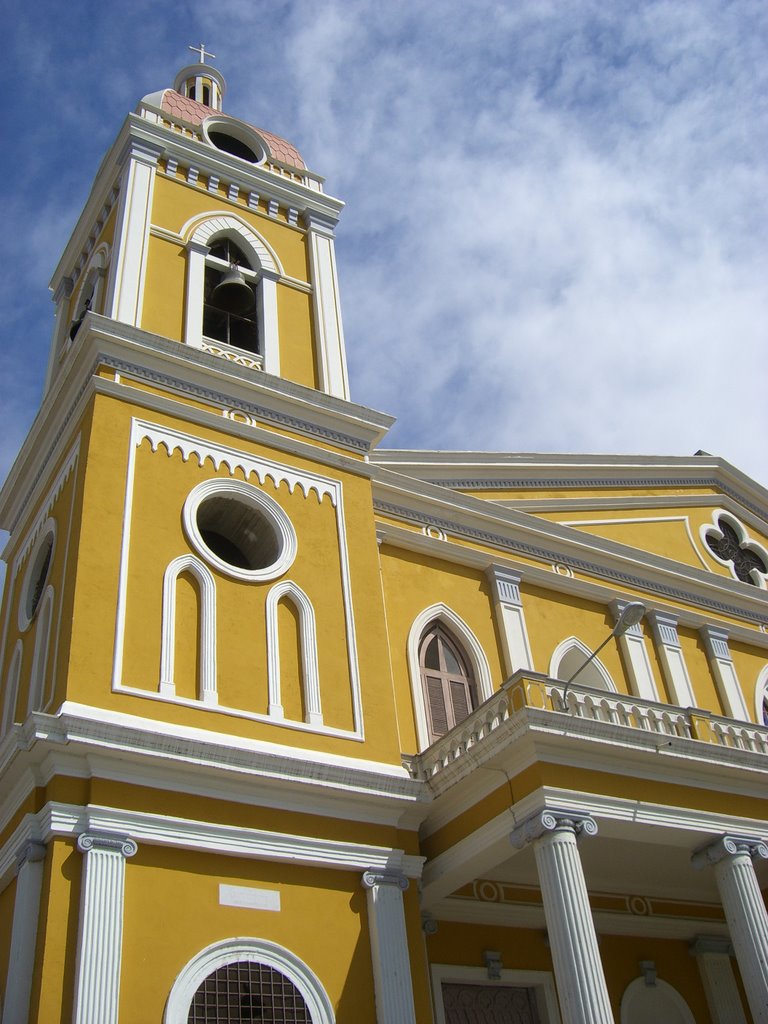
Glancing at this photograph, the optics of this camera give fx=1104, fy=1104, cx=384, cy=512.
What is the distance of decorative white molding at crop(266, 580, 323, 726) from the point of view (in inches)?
493

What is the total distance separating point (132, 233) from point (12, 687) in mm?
6480

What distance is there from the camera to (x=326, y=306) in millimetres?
17031

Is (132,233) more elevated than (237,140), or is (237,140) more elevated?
(237,140)

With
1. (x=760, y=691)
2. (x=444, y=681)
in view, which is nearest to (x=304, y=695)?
(x=444, y=681)

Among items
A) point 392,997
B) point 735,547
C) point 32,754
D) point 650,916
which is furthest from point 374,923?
point 735,547

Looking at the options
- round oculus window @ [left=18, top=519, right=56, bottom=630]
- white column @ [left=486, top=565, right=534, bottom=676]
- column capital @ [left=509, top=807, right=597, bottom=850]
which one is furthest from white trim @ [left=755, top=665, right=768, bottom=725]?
round oculus window @ [left=18, top=519, right=56, bottom=630]

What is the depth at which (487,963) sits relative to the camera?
1309 cm

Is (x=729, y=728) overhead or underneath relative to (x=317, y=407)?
underneath

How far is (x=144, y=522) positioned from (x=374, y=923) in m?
5.08

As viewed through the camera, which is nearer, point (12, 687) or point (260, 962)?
point (260, 962)

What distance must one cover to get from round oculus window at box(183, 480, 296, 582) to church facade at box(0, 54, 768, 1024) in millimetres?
50

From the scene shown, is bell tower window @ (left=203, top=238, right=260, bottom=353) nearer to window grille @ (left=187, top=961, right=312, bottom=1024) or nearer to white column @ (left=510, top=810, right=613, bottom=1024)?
white column @ (left=510, top=810, right=613, bottom=1024)

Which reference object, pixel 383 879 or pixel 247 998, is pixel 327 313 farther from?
pixel 247 998

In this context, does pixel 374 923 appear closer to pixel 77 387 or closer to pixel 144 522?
pixel 144 522
